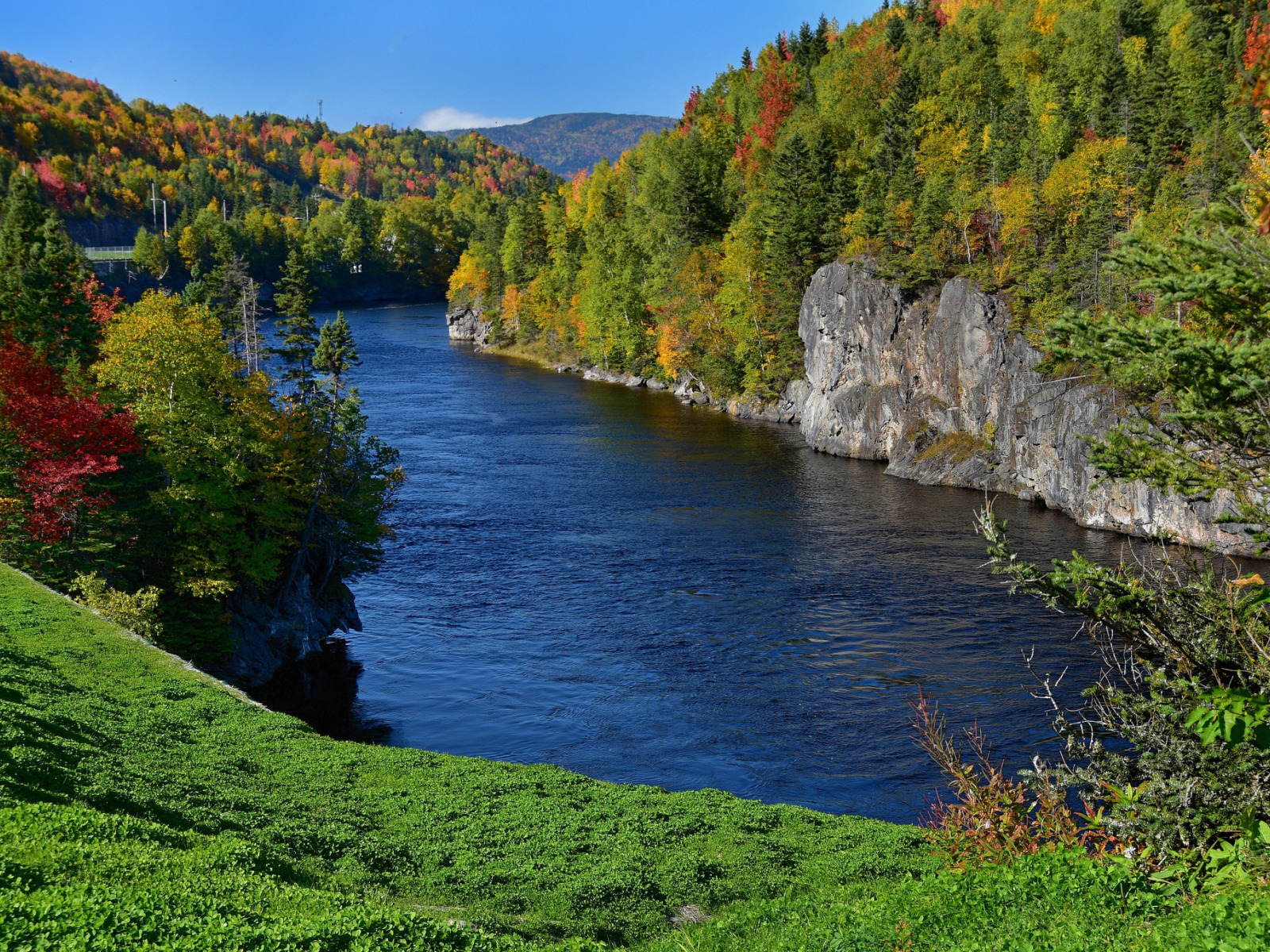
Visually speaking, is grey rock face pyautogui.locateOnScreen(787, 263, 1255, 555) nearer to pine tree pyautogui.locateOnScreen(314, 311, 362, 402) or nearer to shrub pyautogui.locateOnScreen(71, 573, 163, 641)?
pine tree pyautogui.locateOnScreen(314, 311, 362, 402)

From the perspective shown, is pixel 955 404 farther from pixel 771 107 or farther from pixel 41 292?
pixel 771 107

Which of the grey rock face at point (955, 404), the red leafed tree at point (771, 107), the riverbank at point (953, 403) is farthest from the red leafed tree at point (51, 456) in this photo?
the red leafed tree at point (771, 107)

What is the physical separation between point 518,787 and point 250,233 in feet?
613

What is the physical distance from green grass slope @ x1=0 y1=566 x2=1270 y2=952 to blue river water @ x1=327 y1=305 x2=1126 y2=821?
814 centimetres

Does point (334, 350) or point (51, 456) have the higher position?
point (334, 350)

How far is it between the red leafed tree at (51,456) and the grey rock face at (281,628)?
23.8ft

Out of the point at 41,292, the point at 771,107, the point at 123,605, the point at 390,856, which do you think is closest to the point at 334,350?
the point at 41,292

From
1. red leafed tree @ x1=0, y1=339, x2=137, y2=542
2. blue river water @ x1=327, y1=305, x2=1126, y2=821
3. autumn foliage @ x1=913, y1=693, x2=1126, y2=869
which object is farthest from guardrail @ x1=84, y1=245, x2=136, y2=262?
autumn foliage @ x1=913, y1=693, x2=1126, y2=869

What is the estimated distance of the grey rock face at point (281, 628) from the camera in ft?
129

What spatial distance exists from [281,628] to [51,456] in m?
12.0

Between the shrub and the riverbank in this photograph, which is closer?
the shrub

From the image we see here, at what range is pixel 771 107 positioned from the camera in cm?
11475

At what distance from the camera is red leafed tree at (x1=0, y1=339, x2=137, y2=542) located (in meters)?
34.3

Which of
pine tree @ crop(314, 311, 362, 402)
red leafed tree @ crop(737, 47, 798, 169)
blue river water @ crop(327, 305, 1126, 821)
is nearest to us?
blue river water @ crop(327, 305, 1126, 821)
